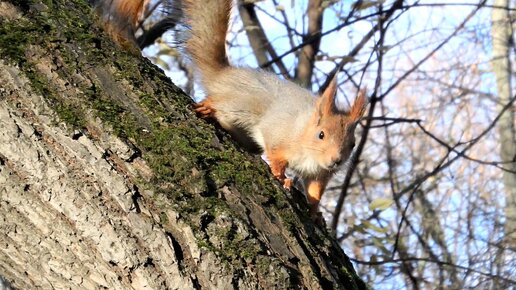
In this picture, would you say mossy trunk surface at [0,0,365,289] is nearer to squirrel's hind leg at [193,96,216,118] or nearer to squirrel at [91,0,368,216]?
squirrel's hind leg at [193,96,216,118]

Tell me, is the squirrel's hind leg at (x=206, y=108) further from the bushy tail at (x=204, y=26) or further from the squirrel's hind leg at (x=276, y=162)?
the squirrel's hind leg at (x=276, y=162)

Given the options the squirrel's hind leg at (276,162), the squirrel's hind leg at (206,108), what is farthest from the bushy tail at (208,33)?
the squirrel's hind leg at (276,162)

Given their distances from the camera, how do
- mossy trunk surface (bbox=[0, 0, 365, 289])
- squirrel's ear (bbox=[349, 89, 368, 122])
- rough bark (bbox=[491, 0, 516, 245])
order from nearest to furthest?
mossy trunk surface (bbox=[0, 0, 365, 289]), squirrel's ear (bbox=[349, 89, 368, 122]), rough bark (bbox=[491, 0, 516, 245])

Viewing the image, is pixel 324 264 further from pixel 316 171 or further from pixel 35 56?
pixel 316 171

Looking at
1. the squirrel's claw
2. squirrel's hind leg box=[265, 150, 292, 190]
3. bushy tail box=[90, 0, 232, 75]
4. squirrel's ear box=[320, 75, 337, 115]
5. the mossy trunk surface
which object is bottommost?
the mossy trunk surface

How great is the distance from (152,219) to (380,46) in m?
2.57

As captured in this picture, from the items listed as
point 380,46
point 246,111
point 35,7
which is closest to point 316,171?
point 246,111

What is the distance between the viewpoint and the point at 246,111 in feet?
9.09

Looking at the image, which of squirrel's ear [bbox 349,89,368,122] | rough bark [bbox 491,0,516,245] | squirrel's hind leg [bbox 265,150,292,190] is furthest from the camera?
rough bark [bbox 491,0,516,245]

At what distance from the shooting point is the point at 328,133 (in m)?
2.79

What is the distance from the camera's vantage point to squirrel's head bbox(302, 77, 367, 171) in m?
2.76

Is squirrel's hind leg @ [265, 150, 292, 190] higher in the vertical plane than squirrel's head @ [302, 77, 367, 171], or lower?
lower

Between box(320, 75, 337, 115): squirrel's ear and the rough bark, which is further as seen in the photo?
the rough bark

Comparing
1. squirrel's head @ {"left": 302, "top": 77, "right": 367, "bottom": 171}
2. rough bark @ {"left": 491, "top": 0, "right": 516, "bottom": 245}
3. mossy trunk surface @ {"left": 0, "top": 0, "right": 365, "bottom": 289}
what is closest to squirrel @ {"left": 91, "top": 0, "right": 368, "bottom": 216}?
squirrel's head @ {"left": 302, "top": 77, "right": 367, "bottom": 171}
